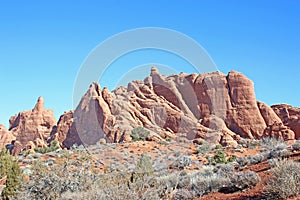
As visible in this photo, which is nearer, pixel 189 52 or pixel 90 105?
pixel 189 52

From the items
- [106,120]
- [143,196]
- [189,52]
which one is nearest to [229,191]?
[143,196]

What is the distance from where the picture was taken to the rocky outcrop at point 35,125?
72.9m

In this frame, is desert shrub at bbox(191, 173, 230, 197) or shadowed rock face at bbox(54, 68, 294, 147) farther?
shadowed rock face at bbox(54, 68, 294, 147)

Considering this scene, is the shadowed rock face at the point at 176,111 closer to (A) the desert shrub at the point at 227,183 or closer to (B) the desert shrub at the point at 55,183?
(A) the desert shrub at the point at 227,183

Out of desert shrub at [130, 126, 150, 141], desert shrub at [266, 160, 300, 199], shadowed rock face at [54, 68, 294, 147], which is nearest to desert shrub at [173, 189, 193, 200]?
desert shrub at [266, 160, 300, 199]

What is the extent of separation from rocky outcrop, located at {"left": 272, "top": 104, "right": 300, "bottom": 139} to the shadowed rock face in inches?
53.1

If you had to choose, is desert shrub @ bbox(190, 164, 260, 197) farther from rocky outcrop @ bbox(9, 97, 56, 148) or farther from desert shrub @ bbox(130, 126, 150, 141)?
rocky outcrop @ bbox(9, 97, 56, 148)

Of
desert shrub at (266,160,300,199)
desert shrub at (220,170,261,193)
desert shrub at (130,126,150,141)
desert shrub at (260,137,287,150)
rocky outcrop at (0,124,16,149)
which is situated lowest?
desert shrub at (266,160,300,199)

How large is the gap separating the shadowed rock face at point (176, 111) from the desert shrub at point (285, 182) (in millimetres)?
47171

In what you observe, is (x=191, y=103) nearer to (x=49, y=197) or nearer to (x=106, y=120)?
(x=106, y=120)

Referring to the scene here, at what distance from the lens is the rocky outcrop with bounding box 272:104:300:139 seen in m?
62.0

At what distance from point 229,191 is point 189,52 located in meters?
21.9

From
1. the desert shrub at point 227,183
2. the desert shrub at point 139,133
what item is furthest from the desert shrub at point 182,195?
the desert shrub at point 139,133

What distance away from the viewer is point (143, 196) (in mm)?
7363
